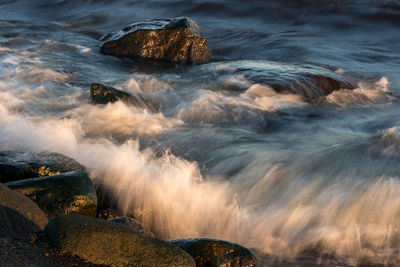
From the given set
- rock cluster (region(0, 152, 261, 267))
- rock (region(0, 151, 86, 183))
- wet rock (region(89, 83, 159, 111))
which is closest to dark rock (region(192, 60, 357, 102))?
wet rock (region(89, 83, 159, 111))

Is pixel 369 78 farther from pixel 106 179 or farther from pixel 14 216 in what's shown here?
pixel 14 216

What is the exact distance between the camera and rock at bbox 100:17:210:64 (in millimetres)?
8469

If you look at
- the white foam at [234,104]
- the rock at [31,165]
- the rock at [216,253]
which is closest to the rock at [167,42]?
the white foam at [234,104]

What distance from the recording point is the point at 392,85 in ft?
25.2

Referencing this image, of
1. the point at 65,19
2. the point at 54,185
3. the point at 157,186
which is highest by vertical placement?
the point at 65,19

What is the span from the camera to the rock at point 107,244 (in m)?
2.22

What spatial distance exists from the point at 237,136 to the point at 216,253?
116 inches

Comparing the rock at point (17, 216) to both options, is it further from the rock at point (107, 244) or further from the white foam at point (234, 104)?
the white foam at point (234, 104)

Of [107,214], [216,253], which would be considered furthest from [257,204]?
[216,253]

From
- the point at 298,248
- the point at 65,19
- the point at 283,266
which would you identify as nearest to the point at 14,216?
the point at 283,266

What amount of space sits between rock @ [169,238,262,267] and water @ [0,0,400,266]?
73 cm

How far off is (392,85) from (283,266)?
5.25 m

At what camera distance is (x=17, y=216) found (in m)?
2.40

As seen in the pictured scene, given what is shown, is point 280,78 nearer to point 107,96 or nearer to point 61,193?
point 107,96
